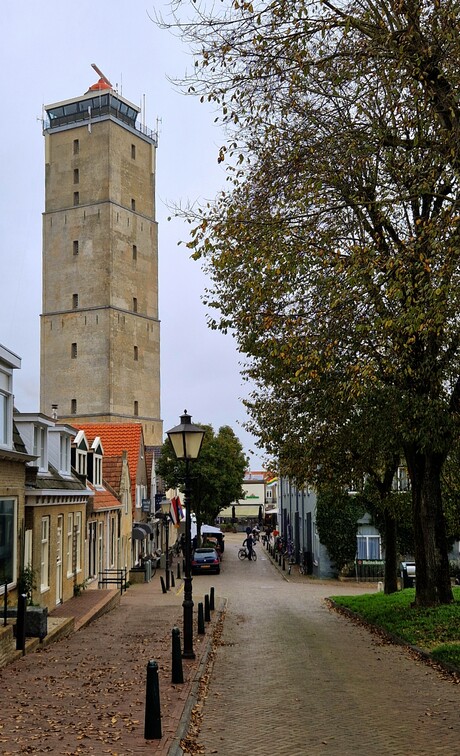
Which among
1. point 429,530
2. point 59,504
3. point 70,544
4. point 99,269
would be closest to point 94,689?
point 429,530

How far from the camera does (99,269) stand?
78500 millimetres

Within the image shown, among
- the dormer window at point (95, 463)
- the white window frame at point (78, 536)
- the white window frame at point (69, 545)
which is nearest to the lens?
the white window frame at point (69, 545)

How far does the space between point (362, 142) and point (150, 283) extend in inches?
2841

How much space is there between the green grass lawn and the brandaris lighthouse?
2181 inches

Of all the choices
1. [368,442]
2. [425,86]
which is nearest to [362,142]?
[425,86]

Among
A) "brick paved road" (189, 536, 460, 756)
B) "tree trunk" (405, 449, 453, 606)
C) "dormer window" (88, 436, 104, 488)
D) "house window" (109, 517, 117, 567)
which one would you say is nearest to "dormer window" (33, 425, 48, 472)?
"brick paved road" (189, 536, 460, 756)

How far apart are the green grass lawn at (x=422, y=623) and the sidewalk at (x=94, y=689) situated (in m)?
4.06

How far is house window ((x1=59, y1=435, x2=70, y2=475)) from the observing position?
25375mm

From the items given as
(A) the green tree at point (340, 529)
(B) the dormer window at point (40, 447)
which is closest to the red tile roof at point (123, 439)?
(A) the green tree at point (340, 529)

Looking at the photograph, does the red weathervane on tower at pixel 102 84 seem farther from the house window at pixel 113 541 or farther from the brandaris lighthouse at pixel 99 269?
the house window at pixel 113 541

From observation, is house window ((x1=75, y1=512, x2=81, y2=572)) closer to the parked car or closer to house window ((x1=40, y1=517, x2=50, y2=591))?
house window ((x1=40, y1=517, x2=50, y2=591))

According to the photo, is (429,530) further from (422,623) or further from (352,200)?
(352,200)

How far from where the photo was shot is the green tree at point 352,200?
1160cm

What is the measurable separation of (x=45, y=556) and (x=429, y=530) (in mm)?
9865
